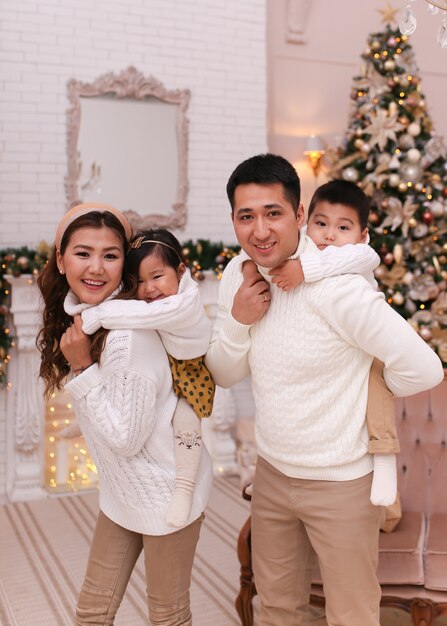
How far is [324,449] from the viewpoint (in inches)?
70.6

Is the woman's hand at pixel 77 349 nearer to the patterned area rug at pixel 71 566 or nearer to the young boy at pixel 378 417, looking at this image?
the young boy at pixel 378 417

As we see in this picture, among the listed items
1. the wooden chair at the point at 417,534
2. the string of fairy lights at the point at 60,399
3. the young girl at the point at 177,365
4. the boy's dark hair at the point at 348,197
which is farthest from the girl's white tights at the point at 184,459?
the string of fairy lights at the point at 60,399

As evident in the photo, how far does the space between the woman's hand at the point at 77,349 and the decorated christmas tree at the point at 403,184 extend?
3.50 metres

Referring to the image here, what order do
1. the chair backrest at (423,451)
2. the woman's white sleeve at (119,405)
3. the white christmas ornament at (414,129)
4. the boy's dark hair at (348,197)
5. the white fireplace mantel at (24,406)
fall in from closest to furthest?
1. the woman's white sleeve at (119,405)
2. the boy's dark hair at (348,197)
3. the chair backrest at (423,451)
4. the white fireplace mantel at (24,406)
5. the white christmas ornament at (414,129)

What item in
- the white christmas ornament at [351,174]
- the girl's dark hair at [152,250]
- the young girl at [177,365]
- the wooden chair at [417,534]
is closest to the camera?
the young girl at [177,365]

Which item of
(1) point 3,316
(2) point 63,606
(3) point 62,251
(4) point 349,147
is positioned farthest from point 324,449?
(4) point 349,147

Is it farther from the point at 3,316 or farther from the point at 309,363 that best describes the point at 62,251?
the point at 3,316

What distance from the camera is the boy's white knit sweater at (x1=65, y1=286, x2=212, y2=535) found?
173cm

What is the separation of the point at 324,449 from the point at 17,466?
3.57m

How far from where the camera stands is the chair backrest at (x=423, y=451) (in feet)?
9.78

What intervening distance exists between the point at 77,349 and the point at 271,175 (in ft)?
2.30

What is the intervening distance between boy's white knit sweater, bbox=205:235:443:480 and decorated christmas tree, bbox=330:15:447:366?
323 centimetres

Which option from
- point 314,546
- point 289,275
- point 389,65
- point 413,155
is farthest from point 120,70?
point 314,546

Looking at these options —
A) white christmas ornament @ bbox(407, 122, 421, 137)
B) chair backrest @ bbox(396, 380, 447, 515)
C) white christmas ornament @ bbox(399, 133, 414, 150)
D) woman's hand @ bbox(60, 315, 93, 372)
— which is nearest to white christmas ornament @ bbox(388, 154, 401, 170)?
white christmas ornament @ bbox(399, 133, 414, 150)
